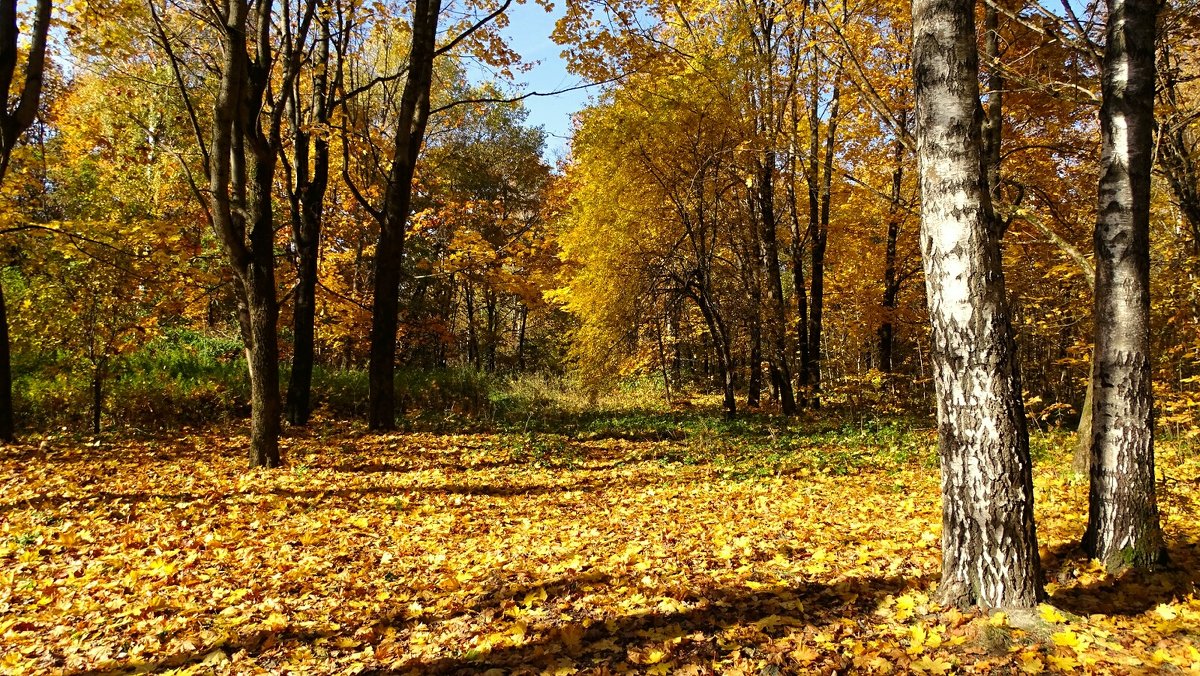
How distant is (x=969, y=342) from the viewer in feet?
9.90

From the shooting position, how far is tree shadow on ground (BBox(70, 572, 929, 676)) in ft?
10.7

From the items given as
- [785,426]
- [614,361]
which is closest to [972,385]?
[785,426]

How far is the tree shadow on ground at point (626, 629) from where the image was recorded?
10.7 ft

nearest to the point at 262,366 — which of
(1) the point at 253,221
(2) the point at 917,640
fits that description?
(1) the point at 253,221

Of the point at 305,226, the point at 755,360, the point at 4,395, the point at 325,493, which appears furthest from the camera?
the point at 755,360

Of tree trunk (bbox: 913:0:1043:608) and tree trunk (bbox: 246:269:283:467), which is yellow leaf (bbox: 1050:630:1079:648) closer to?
tree trunk (bbox: 913:0:1043:608)

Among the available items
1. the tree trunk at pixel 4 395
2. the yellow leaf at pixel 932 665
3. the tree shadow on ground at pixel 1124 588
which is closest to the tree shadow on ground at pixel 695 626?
the yellow leaf at pixel 932 665

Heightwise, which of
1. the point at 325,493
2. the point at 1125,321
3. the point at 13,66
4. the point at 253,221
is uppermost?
the point at 13,66

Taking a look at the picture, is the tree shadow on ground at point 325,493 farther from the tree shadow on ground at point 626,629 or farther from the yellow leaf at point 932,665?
the yellow leaf at point 932,665

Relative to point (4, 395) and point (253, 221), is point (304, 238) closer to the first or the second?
point (253, 221)

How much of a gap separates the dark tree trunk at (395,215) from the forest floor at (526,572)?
2056mm

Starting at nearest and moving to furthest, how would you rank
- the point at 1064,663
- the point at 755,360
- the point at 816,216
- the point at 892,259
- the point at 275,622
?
the point at 1064,663
the point at 275,622
the point at 755,360
the point at 816,216
the point at 892,259

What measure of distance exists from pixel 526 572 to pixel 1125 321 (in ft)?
14.0

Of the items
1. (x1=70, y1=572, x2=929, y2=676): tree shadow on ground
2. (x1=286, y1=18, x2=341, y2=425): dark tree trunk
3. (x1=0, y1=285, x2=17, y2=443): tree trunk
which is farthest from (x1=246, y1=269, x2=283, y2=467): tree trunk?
(x1=70, y1=572, x2=929, y2=676): tree shadow on ground
